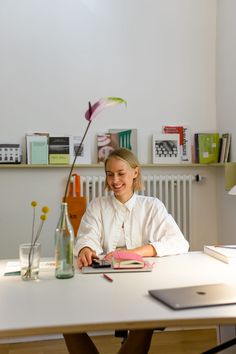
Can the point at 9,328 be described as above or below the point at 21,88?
below

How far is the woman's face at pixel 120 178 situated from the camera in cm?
200

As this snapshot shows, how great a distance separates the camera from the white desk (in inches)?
39.1

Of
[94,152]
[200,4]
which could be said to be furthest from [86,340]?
[200,4]

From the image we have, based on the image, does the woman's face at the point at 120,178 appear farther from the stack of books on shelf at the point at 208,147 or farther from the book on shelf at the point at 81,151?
the stack of books on shelf at the point at 208,147

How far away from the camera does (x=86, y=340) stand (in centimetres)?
155

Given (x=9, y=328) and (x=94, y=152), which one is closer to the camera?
(x=9, y=328)

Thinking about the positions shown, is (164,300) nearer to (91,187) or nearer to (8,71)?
(91,187)

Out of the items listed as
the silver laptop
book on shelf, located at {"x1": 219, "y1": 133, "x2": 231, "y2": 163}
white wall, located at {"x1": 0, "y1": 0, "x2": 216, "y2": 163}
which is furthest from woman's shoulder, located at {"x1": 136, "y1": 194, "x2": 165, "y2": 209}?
book on shelf, located at {"x1": 219, "y1": 133, "x2": 231, "y2": 163}

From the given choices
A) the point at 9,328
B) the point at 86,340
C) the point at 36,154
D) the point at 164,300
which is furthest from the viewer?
the point at 36,154

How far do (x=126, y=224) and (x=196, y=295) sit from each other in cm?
86

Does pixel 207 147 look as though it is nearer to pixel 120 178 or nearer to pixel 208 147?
pixel 208 147

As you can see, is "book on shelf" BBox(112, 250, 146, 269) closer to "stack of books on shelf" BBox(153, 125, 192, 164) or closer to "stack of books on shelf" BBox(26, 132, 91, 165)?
"stack of books on shelf" BBox(26, 132, 91, 165)

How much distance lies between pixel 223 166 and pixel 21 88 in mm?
1644

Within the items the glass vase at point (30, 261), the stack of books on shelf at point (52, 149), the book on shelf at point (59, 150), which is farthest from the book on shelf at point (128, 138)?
the glass vase at point (30, 261)
